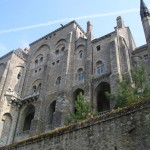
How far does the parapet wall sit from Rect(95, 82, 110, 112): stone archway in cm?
1728

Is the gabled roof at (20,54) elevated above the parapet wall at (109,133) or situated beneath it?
elevated above

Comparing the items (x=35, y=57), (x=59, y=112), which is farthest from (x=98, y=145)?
(x=35, y=57)

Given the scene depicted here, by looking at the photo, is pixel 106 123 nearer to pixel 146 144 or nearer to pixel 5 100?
pixel 146 144

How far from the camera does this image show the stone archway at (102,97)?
1177 inches

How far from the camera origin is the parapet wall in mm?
10305

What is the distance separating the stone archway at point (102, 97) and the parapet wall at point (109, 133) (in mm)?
17275

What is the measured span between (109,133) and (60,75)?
2451 centimetres

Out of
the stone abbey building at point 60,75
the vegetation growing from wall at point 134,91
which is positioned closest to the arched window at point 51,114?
the stone abbey building at point 60,75

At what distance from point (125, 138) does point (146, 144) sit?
0.92 metres

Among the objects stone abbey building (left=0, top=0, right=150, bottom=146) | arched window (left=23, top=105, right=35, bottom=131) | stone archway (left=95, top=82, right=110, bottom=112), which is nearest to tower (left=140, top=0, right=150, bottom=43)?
stone abbey building (left=0, top=0, right=150, bottom=146)

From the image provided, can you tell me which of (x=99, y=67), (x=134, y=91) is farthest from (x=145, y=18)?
(x=134, y=91)

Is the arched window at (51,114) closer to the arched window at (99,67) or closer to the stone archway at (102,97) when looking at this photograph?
the stone archway at (102,97)

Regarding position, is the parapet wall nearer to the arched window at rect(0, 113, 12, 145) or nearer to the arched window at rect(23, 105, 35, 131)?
the arched window at rect(0, 113, 12, 145)

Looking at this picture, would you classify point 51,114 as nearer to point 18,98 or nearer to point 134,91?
point 18,98
